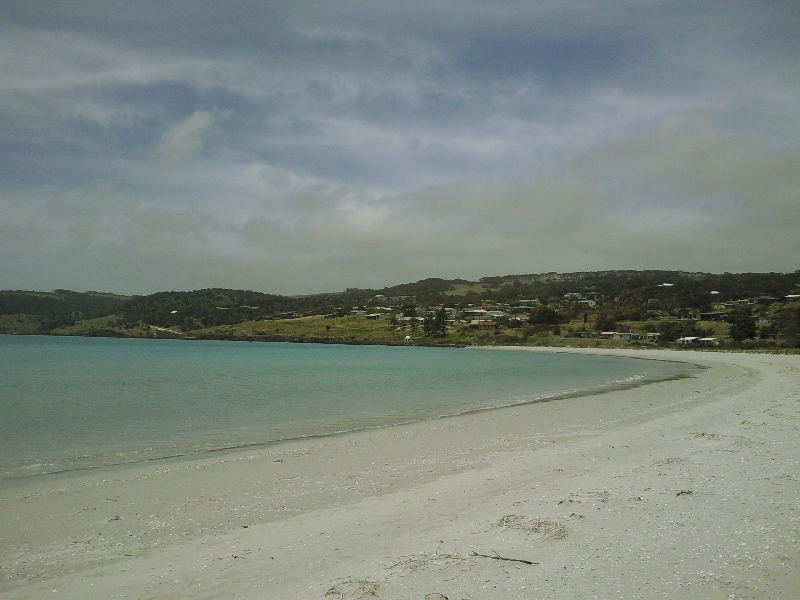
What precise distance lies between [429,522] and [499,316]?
127 meters

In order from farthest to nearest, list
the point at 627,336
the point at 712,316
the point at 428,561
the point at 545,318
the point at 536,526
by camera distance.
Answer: the point at 545,318, the point at 712,316, the point at 627,336, the point at 536,526, the point at 428,561

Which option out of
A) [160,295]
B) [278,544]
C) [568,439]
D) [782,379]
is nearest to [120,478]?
[278,544]

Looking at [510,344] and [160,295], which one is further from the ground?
[160,295]

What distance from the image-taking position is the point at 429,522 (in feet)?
22.6

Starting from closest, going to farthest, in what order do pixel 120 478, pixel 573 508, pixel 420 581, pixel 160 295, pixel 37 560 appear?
pixel 420 581
pixel 37 560
pixel 573 508
pixel 120 478
pixel 160 295

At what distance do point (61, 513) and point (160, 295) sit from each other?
206 metres

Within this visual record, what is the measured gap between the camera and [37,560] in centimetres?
609

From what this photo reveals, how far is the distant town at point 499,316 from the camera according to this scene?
8522 cm

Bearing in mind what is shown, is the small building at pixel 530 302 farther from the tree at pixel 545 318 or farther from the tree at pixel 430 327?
the tree at pixel 430 327

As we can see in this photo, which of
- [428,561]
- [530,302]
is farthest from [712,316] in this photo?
[428,561]

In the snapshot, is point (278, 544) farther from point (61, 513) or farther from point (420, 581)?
point (61, 513)

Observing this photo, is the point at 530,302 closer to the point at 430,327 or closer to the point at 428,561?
the point at 430,327

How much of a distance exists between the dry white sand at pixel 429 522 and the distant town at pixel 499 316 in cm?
5894

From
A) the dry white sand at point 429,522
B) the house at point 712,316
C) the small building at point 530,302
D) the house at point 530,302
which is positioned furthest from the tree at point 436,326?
the dry white sand at point 429,522
